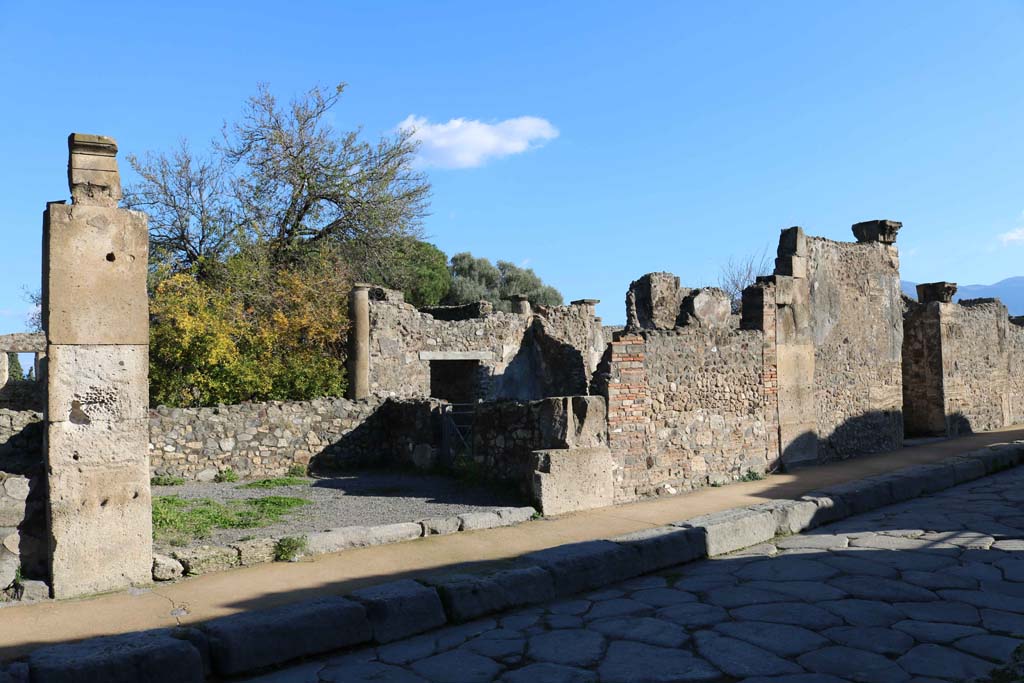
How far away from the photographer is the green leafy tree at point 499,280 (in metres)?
35.8

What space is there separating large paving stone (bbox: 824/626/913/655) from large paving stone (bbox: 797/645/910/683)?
0.08 meters

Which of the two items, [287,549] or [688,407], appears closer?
[287,549]

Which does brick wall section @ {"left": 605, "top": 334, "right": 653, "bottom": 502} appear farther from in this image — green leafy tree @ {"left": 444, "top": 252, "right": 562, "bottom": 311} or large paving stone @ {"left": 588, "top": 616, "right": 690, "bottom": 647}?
green leafy tree @ {"left": 444, "top": 252, "right": 562, "bottom": 311}

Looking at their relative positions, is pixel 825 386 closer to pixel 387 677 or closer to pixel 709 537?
pixel 709 537

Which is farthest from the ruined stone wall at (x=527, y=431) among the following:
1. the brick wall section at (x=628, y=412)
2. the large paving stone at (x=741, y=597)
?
the large paving stone at (x=741, y=597)

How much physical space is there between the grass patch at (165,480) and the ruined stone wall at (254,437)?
0.58 ft

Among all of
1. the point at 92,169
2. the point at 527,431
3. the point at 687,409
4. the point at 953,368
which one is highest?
the point at 92,169

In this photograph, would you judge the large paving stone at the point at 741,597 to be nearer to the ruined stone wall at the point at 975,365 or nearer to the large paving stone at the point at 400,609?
the large paving stone at the point at 400,609

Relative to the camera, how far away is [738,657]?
3.74 m

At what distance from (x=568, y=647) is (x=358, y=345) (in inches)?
Answer: 392

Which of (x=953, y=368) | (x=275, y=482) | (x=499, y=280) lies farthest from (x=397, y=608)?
(x=499, y=280)

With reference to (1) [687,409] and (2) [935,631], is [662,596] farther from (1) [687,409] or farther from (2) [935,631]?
(1) [687,409]

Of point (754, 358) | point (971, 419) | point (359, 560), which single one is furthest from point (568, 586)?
point (971, 419)

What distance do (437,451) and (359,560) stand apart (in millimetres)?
4740
